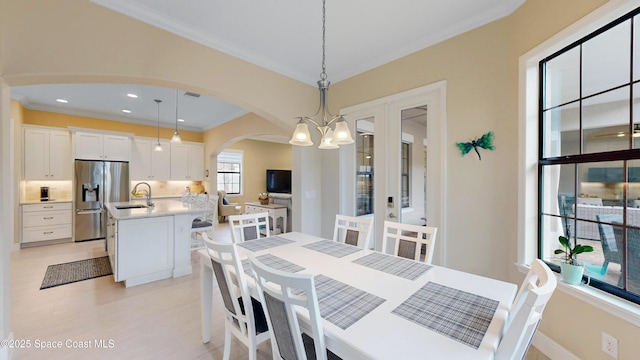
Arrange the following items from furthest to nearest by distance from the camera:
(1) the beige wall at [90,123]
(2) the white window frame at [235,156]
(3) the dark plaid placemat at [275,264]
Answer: (2) the white window frame at [235,156] → (1) the beige wall at [90,123] → (3) the dark plaid placemat at [275,264]

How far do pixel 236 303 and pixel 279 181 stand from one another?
6.26 metres

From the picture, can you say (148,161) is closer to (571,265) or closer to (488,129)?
(488,129)

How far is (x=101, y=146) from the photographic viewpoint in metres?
5.48

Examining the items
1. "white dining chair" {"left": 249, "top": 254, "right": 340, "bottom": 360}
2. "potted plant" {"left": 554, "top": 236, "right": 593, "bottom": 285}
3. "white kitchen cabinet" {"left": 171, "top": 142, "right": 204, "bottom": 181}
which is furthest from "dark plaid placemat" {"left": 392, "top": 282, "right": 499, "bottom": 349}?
"white kitchen cabinet" {"left": 171, "top": 142, "right": 204, "bottom": 181}

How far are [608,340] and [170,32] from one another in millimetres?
4243

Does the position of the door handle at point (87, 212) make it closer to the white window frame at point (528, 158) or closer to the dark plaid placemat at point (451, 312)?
the dark plaid placemat at point (451, 312)

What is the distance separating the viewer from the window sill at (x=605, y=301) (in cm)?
139

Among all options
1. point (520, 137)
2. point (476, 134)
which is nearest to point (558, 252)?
point (520, 137)

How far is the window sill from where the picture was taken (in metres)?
1.39

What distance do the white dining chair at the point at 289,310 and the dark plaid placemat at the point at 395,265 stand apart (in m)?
0.63

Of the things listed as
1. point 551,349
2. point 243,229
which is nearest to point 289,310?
point 243,229

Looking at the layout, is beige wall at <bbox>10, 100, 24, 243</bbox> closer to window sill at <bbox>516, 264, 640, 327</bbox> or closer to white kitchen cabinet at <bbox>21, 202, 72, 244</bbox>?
white kitchen cabinet at <bbox>21, 202, 72, 244</bbox>

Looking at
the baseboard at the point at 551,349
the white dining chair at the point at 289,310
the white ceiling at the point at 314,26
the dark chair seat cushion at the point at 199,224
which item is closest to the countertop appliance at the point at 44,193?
the dark chair seat cushion at the point at 199,224

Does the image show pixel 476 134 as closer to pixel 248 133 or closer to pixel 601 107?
pixel 601 107
